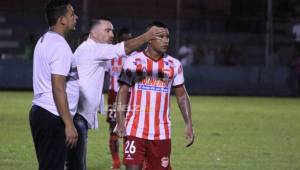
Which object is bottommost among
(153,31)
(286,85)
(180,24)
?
(286,85)

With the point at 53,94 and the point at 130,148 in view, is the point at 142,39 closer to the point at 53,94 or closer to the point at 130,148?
the point at 53,94

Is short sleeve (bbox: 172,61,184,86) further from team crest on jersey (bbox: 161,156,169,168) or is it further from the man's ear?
the man's ear

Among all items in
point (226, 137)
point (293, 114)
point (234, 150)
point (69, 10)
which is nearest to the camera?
point (69, 10)

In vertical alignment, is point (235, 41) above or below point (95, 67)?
below

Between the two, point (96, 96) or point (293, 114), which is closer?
point (96, 96)

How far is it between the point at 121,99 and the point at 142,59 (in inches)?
20.1

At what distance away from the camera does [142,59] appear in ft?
30.1

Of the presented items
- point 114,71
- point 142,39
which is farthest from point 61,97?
point 114,71

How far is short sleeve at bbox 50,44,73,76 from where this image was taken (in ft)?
24.5

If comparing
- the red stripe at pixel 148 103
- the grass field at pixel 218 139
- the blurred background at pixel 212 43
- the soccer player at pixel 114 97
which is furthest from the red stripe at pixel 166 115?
the blurred background at pixel 212 43

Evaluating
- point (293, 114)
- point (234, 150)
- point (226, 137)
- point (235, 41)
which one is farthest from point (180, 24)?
point (234, 150)

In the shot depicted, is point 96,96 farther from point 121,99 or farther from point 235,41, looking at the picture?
point 235,41

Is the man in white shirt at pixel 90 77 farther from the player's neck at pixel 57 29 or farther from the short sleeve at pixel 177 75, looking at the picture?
the player's neck at pixel 57 29

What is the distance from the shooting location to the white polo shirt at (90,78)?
361 inches
